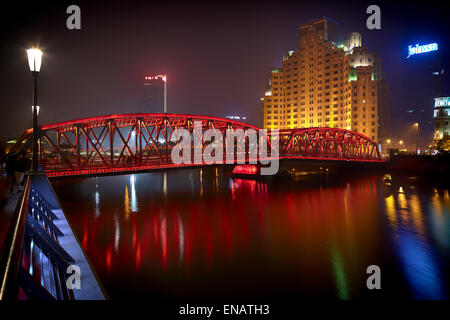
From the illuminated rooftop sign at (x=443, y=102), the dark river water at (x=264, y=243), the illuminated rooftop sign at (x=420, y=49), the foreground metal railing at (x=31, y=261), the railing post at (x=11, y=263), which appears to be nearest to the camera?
the railing post at (x=11, y=263)

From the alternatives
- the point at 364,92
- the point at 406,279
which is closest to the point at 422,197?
the point at 406,279

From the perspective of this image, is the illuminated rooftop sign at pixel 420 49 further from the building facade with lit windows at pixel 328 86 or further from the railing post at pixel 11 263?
the railing post at pixel 11 263

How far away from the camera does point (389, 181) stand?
55.0 metres

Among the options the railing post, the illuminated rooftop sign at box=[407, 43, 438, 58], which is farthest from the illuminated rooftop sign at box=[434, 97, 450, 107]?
the railing post

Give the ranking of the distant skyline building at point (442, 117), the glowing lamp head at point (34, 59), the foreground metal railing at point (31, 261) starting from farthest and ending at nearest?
the distant skyline building at point (442, 117), the glowing lamp head at point (34, 59), the foreground metal railing at point (31, 261)

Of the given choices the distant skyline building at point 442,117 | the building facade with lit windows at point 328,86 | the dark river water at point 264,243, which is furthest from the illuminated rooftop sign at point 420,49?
the dark river water at point 264,243

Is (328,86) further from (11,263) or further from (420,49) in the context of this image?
(11,263)

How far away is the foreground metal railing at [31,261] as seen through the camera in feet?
8.80

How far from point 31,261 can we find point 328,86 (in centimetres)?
11746

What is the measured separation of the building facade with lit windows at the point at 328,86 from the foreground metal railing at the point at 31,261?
342ft

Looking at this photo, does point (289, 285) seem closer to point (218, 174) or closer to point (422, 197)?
point (422, 197)

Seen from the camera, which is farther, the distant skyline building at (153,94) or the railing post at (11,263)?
the distant skyline building at (153,94)

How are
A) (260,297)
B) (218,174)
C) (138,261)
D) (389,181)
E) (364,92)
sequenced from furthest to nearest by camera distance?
(364,92) → (218,174) → (389,181) → (138,261) → (260,297)

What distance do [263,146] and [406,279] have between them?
34.3 m
